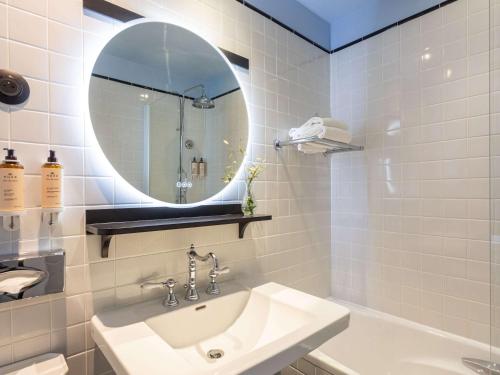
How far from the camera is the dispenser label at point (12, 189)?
2.55ft

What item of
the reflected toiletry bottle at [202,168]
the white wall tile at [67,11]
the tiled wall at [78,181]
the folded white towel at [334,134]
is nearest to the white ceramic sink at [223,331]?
the tiled wall at [78,181]

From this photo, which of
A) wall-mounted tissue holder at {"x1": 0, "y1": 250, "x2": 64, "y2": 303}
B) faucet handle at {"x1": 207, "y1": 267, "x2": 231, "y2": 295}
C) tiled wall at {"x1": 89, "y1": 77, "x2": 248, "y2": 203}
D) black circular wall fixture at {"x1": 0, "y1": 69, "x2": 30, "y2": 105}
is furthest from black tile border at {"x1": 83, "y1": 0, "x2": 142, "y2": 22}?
faucet handle at {"x1": 207, "y1": 267, "x2": 231, "y2": 295}

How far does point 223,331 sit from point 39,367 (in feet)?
2.06

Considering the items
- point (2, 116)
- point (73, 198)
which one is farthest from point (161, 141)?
point (2, 116)

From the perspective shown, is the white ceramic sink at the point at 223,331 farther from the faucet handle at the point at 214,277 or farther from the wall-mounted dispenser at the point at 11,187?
the wall-mounted dispenser at the point at 11,187

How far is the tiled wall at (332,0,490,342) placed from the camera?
148 centimetres

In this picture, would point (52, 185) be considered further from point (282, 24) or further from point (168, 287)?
point (282, 24)

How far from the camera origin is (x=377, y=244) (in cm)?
186

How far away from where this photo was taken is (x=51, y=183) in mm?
864

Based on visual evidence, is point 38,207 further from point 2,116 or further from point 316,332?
point 316,332

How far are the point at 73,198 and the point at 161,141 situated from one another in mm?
399

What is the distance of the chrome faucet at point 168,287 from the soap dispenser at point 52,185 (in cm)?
41

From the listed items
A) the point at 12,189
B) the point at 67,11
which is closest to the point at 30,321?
the point at 12,189

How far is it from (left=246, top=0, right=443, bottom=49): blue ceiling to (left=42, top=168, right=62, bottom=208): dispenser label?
1.35 metres
